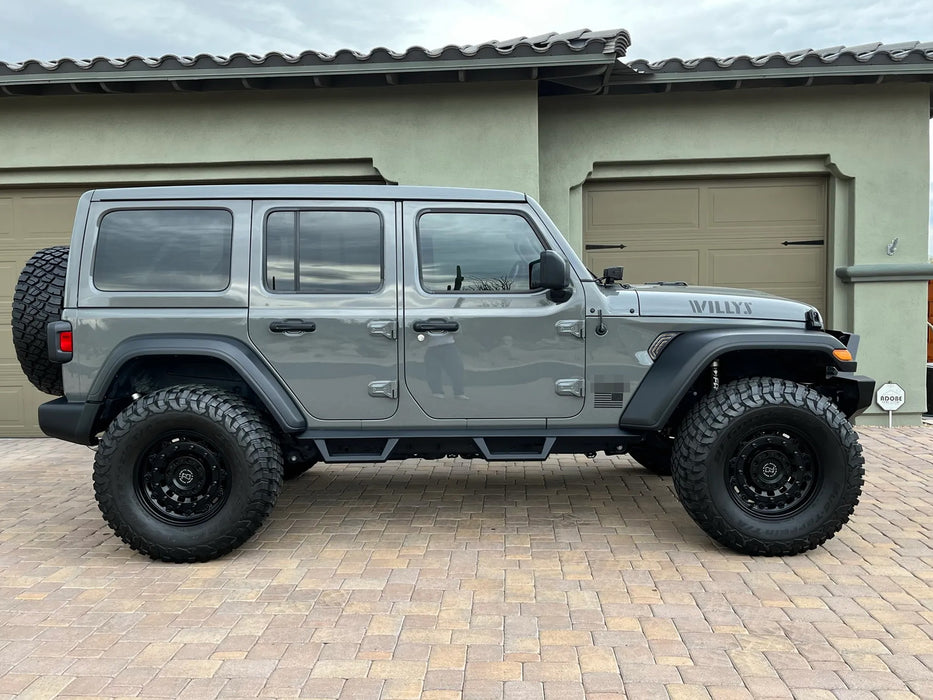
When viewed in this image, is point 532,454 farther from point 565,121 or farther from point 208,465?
point 565,121

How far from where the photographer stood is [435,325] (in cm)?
432

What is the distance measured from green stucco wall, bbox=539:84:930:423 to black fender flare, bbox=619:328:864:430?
430cm

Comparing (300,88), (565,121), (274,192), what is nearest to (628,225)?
(565,121)

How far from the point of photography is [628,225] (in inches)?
339

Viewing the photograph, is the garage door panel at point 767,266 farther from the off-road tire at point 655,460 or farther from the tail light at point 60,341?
the tail light at point 60,341

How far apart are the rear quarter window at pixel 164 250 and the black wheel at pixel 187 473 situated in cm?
66

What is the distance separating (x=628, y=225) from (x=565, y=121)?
1389 mm

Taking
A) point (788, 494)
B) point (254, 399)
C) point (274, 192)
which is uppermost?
point (274, 192)

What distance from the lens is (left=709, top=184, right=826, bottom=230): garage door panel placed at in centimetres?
854

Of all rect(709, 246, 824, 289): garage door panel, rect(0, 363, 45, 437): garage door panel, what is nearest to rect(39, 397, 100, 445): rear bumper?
rect(0, 363, 45, 437): garage door panel

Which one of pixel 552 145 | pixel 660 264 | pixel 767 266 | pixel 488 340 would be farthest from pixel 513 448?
pixel 767 266

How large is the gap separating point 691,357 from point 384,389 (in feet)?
5.81

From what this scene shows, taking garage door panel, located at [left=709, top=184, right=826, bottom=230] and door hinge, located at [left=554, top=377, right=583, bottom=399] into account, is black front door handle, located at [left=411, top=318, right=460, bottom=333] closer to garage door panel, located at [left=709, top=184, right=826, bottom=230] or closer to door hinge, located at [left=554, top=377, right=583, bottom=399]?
door hinge, located at [left=554, top=377, right=583, bottom=399]

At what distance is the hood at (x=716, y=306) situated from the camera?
172 inches
